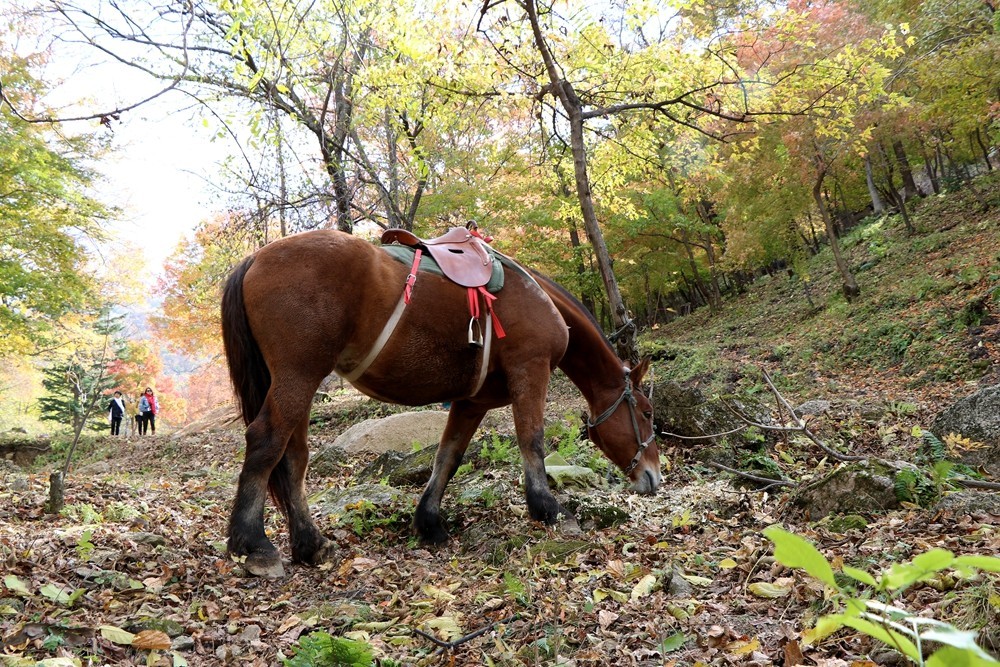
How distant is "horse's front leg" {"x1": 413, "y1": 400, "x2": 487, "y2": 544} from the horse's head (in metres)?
1.10

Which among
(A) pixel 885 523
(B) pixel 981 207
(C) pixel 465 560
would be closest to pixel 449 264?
(C) pixel 465 560

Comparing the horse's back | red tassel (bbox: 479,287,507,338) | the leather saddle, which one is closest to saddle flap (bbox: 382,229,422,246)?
the leather saddle

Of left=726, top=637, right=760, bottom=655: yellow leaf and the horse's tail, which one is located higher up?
the horse's tail

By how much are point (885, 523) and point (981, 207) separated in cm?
2101

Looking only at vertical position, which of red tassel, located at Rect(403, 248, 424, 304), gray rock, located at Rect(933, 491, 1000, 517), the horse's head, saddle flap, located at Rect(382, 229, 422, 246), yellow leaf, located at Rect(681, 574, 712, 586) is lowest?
gray rock, located at Rect(933, 491, 1000, 517)

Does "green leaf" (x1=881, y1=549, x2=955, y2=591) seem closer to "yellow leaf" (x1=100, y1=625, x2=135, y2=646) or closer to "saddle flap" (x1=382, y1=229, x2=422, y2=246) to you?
"yellow leaf" (x1=100, y1=625, x2=135, y2=646)

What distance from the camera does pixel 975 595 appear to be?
2.19m

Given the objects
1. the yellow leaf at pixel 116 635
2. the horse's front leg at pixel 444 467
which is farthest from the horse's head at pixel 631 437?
the yellow leaf at pixel 116 635

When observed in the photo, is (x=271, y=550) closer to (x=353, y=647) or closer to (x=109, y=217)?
(x=353, y=647)

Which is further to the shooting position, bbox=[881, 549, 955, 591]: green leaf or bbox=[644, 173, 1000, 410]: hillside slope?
bbox=[644, 173, 1000, 410]: hillside slope

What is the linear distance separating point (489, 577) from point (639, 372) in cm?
233

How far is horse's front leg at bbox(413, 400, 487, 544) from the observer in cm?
476

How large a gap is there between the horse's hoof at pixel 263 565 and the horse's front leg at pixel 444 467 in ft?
3.91

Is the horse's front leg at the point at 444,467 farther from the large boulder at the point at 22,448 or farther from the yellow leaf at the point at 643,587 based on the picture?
the large boulder at the point at 22,448
